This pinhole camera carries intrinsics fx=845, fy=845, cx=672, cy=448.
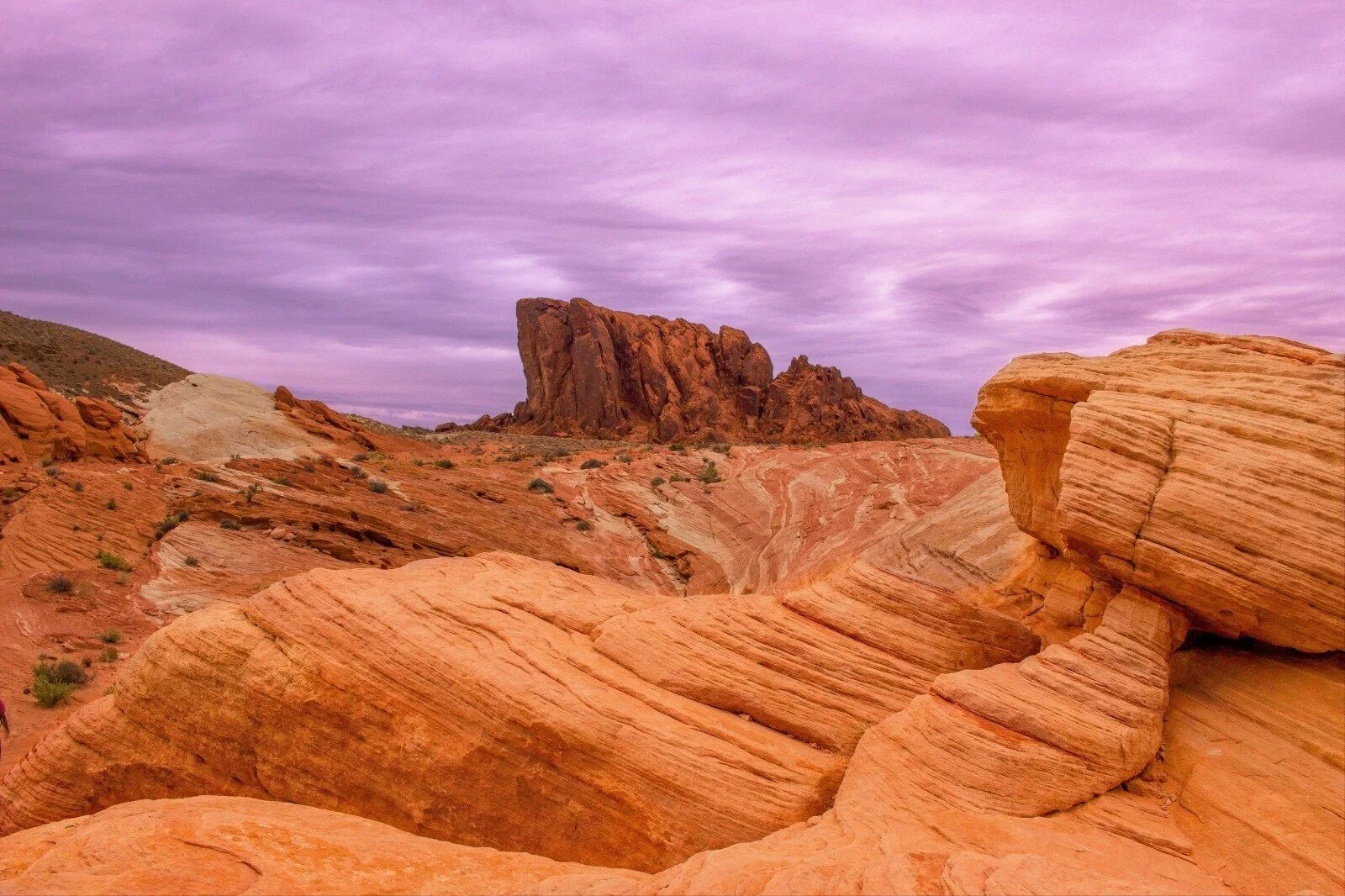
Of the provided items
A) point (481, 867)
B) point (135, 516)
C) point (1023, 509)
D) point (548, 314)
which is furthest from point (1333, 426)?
point (548, 314)

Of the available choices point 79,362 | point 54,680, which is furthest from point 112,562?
point 79,362

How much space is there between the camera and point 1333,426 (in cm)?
868

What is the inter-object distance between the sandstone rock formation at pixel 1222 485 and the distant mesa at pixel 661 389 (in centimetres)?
8041

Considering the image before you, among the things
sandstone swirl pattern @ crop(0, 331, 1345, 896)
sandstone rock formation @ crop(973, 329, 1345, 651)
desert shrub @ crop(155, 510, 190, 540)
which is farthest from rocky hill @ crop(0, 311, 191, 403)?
sandstone rock formation @ crop(973, 329, 1345, 651)

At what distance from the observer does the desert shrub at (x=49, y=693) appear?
18.6 metres

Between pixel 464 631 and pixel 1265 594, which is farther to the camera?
pixel 464 631

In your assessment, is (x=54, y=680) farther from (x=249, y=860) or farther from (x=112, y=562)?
(x=249, y=860)

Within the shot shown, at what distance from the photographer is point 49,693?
18.6 metres

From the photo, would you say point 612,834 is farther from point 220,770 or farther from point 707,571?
point 707,571

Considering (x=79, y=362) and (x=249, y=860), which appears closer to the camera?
(x=249, y=860)

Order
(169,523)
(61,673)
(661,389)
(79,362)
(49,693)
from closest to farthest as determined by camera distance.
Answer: (49,693)
(61,673)
(169,523)
(79,362)
(661,389)

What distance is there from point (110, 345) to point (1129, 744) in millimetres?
82084

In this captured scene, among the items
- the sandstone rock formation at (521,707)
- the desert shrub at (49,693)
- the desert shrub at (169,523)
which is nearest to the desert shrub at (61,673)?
the desert shrub at (49,693)

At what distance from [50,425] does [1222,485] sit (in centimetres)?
3935
